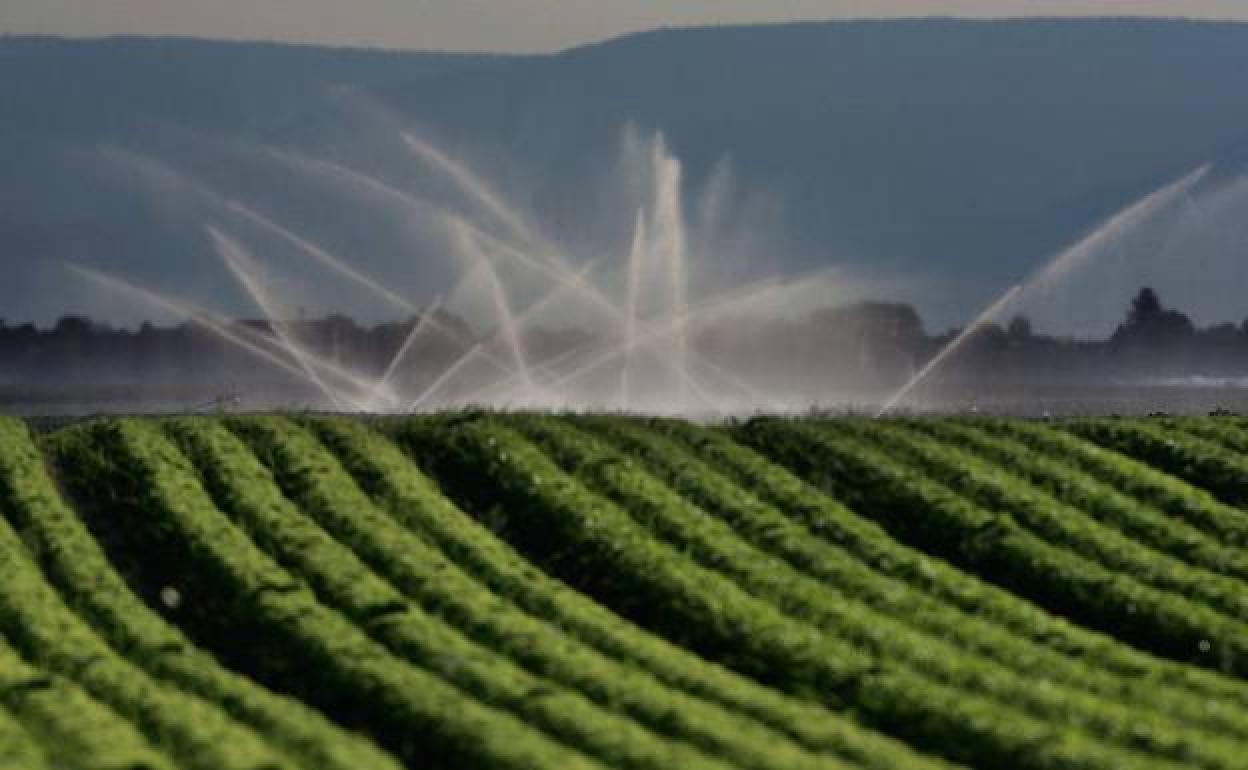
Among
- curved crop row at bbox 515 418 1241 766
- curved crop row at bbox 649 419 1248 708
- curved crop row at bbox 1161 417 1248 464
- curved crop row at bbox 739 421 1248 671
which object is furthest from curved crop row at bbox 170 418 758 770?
curved crop row at bbox 1161 417 1248 464

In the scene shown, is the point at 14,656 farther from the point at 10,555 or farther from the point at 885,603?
the point at 885,603

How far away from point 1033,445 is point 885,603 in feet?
22.2

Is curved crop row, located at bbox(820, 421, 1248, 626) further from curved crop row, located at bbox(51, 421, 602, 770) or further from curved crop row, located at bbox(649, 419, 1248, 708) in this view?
curved crop row, located at bbox(51, 421, 602, 770)

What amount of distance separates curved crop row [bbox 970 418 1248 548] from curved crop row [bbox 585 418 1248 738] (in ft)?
13.4

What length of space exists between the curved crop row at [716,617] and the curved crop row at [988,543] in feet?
8.18

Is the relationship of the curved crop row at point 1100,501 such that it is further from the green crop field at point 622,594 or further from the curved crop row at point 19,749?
the curved crop row at point 19,749

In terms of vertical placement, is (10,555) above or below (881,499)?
below

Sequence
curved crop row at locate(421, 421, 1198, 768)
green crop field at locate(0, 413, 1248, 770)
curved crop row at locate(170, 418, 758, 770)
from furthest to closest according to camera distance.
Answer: curved crop row at locate(421, 421, 1198, 768) → green crop field at locate(0, 413, 1248, 770) → curved crop row at locate(170, 418, 758, 770)

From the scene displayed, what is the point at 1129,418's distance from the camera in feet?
88.1

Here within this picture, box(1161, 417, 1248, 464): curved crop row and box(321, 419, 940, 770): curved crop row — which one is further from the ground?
box(1161, 417, 1248, 464): curved crop row

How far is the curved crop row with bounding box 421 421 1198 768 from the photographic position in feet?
49.3

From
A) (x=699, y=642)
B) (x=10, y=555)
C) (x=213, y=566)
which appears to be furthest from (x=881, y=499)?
(x=10, y=555)

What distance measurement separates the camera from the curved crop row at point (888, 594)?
16.5 m

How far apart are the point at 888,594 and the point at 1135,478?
5556mm
